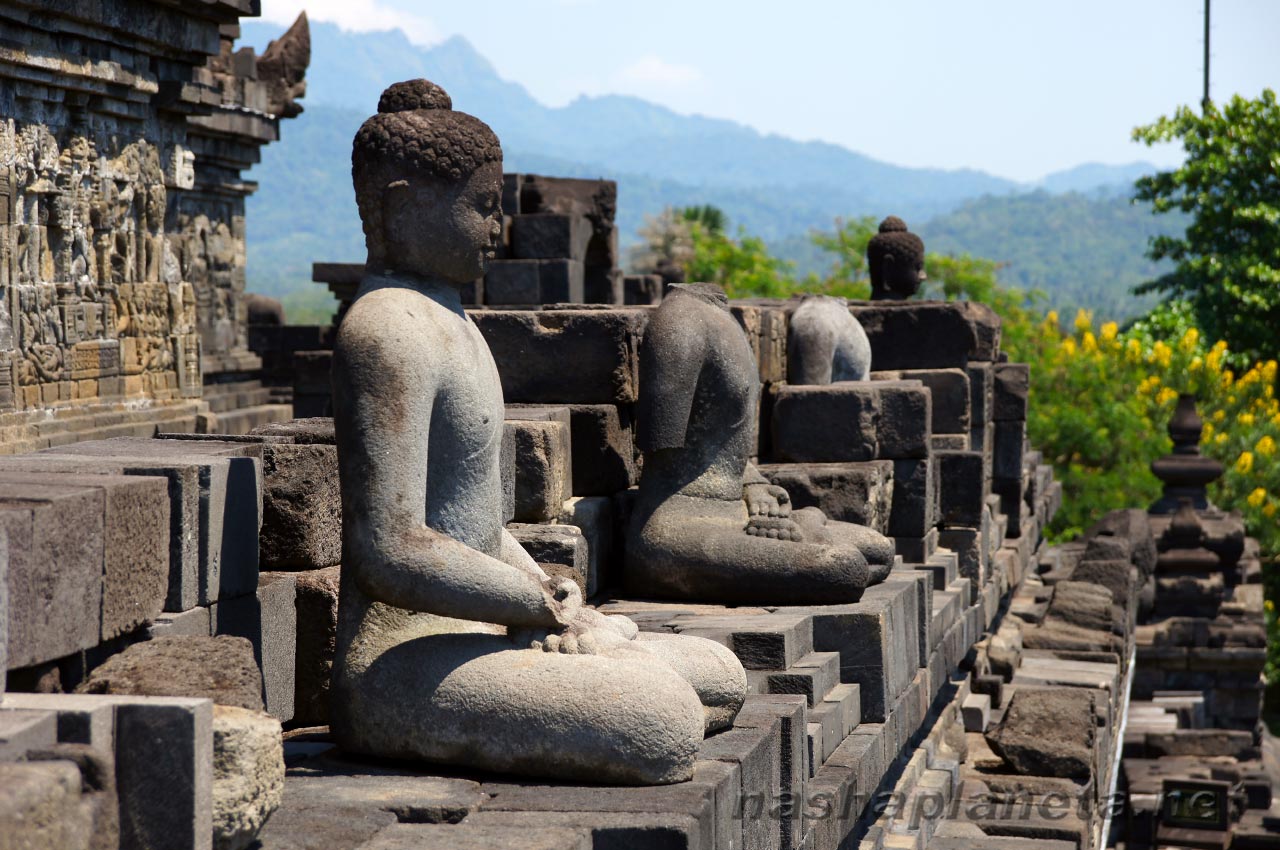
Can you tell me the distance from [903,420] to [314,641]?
4.55 meters

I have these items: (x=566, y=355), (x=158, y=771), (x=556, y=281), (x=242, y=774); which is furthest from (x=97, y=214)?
(x=158, y=771)

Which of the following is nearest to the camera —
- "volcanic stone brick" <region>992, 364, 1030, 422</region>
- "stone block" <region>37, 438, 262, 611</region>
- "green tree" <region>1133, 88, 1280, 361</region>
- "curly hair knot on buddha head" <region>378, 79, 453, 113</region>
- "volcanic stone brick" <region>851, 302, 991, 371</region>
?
"stone block" <region>37, 438, 262, 611</region>

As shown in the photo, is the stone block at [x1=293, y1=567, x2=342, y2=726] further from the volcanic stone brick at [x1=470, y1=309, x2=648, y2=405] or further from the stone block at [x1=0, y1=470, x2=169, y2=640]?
the volcanic stone brick at [x1=470, y1=309, x2=648, y2=405]

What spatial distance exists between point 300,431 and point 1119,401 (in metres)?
20.7

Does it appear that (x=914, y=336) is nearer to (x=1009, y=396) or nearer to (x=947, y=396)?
(x=947, y=396)

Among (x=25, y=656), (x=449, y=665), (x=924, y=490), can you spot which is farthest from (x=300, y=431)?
(x=924, y=490)

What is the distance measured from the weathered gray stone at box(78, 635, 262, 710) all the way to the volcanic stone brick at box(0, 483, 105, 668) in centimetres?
11

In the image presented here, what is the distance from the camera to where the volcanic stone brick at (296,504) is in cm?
452

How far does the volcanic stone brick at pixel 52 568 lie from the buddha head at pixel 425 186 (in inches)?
43.7

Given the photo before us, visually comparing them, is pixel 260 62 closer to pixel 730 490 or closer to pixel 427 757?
pixel 730 490

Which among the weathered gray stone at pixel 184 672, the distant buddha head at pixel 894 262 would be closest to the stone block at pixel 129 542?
the weathered gray stone at pixel 184 672

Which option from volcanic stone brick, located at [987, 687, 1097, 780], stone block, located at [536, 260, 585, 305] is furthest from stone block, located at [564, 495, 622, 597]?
stone block, located at [536, 260, 585, 305]

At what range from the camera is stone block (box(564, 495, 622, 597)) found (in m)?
6.34

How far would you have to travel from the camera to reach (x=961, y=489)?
10328 millimetres
